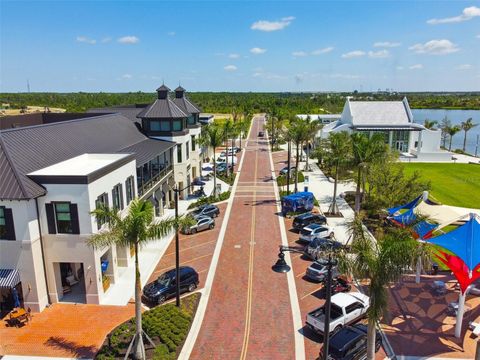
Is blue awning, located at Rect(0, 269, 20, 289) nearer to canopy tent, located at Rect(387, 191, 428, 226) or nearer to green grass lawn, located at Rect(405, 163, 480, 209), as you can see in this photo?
canopy tent, located at Rect(387, 191, 428, 226)

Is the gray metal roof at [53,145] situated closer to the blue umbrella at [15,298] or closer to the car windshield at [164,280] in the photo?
the blue umbrella at [15,298]

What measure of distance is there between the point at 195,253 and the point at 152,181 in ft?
30.7

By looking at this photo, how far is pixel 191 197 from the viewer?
48469 millimetres

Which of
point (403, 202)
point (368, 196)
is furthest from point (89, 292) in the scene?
point (368, 196)

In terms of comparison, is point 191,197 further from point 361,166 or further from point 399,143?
point 399,143

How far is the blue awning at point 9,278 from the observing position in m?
21.4

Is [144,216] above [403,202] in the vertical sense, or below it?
above

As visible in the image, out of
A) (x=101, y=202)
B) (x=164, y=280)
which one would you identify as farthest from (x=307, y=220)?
(x=101, y=202)

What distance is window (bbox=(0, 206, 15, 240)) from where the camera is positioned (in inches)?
849

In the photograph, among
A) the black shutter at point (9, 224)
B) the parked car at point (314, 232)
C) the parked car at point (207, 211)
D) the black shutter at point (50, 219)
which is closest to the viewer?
the black shutter at point (9, 224)

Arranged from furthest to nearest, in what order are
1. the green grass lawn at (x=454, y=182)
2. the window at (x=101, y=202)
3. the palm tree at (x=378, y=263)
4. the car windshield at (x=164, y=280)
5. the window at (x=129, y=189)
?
the green grass lawn at (x=454, y=182) → the window at (x=129, y=189) → the car windshield at (x=164, y=280) → the window at (x=101, y=202) → the palm tree at (x=378, y=263)

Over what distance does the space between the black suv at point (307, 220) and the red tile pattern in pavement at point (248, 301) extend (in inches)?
75.0

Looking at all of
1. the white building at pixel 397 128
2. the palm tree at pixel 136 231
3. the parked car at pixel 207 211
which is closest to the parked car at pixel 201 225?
the parked car at pixel 207 211

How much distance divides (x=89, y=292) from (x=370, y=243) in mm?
17339
